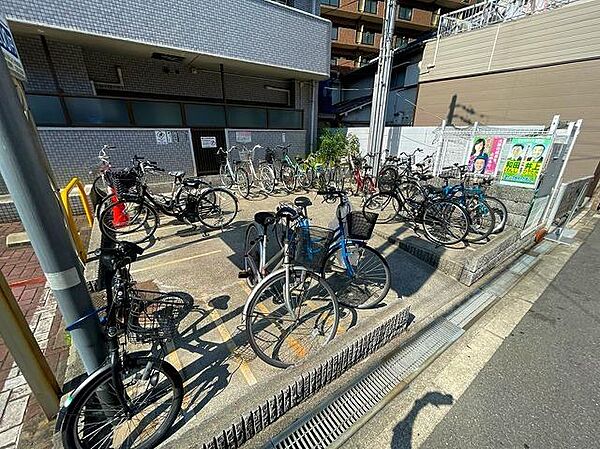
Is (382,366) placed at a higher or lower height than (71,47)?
lower

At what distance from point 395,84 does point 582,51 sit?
371 inches

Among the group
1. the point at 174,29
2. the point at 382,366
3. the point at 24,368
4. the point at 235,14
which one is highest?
the point at 235,14

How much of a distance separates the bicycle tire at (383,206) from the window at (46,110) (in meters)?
7.75

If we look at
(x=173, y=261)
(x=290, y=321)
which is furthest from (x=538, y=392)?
(x=173, y=261)

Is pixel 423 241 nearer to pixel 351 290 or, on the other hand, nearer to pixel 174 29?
pixel 351 290

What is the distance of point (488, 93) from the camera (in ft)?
33.9

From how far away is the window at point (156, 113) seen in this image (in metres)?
7.02

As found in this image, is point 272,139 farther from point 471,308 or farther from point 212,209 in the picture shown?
point 471,308

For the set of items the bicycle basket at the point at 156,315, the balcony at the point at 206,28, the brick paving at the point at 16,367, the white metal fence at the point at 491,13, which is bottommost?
the brick paving at the point at 16,367

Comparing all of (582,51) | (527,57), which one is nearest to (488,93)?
(527,57)

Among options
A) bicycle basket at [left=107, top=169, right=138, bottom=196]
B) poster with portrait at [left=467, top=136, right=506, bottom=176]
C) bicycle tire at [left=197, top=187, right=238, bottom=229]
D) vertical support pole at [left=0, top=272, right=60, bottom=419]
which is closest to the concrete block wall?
bicycle tire at [left=197, top=187, right=238, bottom=229]

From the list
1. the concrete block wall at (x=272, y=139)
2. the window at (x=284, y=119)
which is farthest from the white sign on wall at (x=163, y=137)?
the window at (x=284, y=119)

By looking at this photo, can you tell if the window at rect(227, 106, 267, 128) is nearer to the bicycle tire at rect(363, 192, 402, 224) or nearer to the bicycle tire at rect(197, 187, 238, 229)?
the bicycle tire at rect(197, 187, 238, 229)

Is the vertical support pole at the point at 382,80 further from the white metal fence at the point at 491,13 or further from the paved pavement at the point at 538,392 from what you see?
the white metal fence at the point at 491,13
